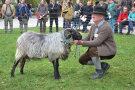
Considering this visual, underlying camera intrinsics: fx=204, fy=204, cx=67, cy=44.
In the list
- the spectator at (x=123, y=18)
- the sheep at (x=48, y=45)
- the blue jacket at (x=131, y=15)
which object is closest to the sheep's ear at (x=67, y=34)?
A: the sheep at (x=48, y=45)

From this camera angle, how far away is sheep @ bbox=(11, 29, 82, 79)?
4773 millimetres

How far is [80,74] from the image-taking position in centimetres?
542

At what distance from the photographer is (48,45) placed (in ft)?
16.0

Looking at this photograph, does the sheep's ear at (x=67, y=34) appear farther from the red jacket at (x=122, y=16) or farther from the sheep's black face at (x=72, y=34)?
the red jacket at (x=122, y=16)

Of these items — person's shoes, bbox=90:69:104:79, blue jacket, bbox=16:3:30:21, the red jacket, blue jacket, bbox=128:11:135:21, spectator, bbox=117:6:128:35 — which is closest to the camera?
person's shoes, bbox=90:69:104:79

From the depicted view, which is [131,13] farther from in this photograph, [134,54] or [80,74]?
[80,74]

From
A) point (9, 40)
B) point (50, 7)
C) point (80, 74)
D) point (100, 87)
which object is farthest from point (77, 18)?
point (100, 87)

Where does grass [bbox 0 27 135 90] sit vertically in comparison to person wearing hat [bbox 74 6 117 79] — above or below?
below

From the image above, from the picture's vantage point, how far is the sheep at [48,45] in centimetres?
477

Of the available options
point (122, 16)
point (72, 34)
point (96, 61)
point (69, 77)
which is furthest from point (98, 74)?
point (122, 16)

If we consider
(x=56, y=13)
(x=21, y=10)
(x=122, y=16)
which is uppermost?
(x=21, y=10)

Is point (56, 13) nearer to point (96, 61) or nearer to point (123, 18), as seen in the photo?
point (123, 18)

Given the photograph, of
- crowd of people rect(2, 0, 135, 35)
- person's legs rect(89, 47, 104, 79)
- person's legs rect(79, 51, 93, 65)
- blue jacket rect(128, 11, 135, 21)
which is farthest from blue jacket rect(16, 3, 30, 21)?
person's legs rect(89, 47, 104, 79)

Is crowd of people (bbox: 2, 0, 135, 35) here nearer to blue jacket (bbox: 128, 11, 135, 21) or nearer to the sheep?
blue jacket (bbox: 128, 11, 135, 21)
